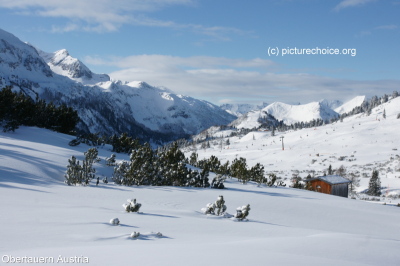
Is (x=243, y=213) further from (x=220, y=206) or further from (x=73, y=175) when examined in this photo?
(x=73, y=175)

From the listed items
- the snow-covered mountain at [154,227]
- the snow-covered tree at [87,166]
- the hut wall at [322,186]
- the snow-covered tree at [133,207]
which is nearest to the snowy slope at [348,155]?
the hut wall at [322,186]

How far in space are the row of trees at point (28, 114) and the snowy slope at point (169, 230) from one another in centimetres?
1192

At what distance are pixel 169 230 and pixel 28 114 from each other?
2923 cm

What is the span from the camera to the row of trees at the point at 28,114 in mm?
27125

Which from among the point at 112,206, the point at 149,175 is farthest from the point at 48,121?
the point at 112,206

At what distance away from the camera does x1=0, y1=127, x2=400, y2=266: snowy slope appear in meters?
4.46

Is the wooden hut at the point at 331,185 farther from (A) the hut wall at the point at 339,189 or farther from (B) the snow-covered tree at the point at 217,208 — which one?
(B) the snow-covered tree at the point at 217,208

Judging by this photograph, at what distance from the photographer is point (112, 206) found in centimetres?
1083

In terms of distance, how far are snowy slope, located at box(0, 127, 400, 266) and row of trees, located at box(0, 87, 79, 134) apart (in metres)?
11.9

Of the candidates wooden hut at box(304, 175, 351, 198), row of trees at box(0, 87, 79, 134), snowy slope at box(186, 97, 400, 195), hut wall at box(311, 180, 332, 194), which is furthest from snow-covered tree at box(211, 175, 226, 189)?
snowy slope at box(186, 97, 400, 195)

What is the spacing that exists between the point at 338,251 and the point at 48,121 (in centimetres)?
3569

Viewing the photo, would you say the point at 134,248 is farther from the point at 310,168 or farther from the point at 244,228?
the point at 310,168

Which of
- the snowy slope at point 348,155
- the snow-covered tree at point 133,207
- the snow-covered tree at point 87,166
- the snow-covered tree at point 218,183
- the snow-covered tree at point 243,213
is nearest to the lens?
the snow-covered tree at point 133,207

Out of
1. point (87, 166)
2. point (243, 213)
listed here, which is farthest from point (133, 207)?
point (87, 166)
